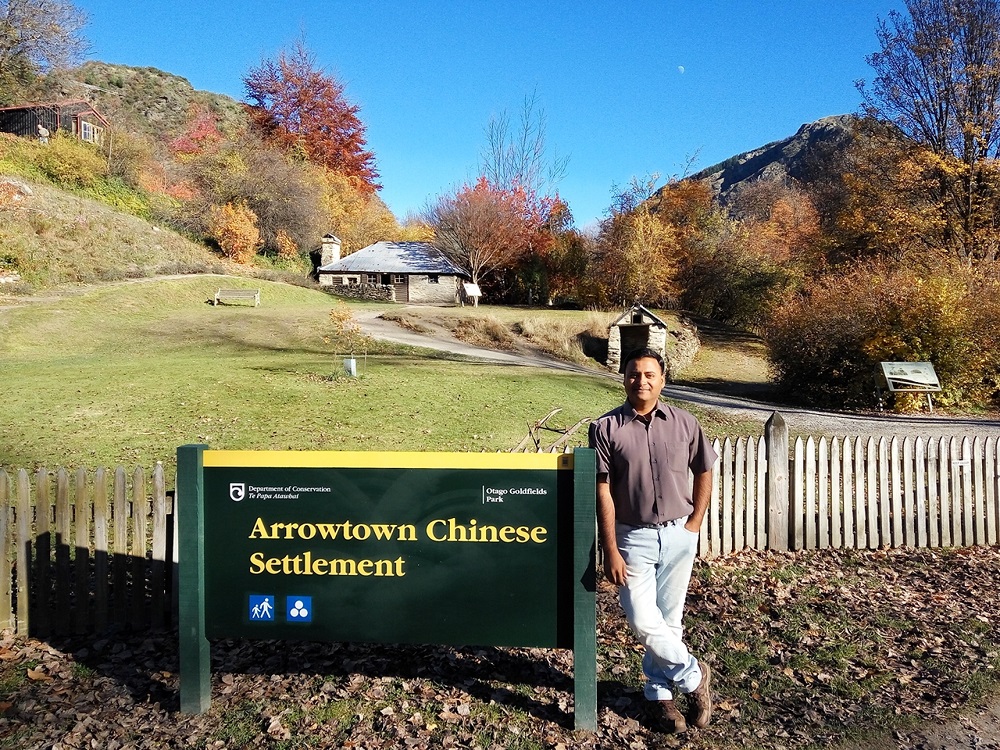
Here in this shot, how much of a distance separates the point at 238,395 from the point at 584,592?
1077cm

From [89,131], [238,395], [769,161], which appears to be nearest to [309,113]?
[89,131]

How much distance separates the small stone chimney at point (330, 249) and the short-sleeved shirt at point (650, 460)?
1723 inches

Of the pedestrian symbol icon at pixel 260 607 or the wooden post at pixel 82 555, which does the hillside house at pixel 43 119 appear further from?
the pedestrian symbol icon at pixel 260 607

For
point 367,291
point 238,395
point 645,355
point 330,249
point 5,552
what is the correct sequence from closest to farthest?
point 645,355 < point 5,552 < point 238,395 < point 367,291 < point 330,249

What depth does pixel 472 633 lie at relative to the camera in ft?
12.5

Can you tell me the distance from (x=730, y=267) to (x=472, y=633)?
129 ft

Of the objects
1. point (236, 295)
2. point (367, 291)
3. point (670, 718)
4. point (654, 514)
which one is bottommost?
point (670, 718)

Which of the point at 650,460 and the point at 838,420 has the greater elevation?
the point at 650,460

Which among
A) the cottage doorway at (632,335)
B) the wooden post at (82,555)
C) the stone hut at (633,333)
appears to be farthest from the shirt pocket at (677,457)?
the cottage doorway at (632,335)

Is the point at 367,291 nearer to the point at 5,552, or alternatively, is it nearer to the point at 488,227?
the point at 488,227

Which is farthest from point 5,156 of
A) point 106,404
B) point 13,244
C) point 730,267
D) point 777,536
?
point 777,536

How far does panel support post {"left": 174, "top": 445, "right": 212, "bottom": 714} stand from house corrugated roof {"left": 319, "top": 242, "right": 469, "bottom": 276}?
3876 centimetres

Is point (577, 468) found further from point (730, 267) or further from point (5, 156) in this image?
point (5, 156)

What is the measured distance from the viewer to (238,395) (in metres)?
12.9
